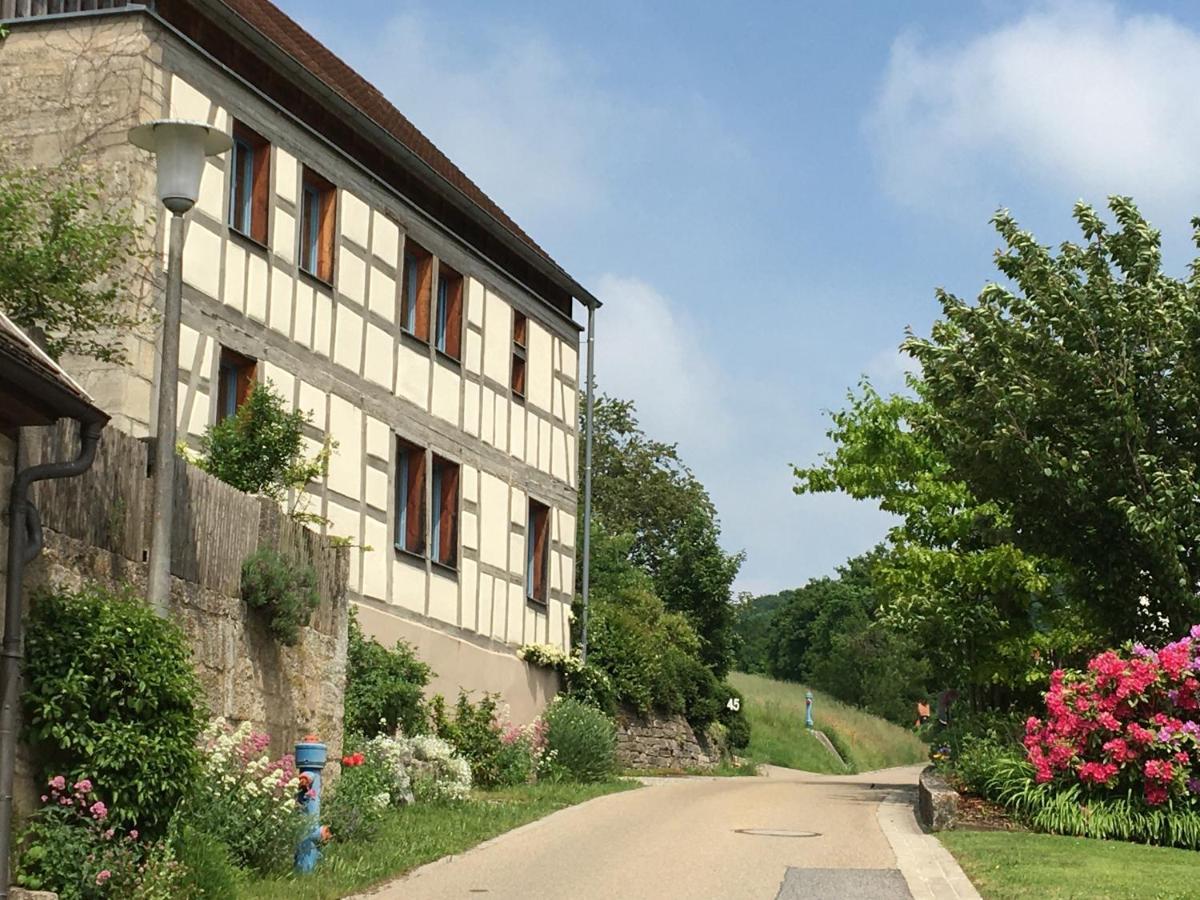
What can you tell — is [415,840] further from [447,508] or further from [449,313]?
[449,313]

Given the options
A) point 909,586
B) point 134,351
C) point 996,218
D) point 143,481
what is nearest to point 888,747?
point 909,586

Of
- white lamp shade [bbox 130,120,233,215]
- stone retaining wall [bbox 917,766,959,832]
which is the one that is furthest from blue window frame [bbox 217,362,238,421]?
stone retaining wall [bbox 917,766,959,832]

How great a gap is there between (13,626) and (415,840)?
19.4 feet

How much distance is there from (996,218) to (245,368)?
28.5 ft

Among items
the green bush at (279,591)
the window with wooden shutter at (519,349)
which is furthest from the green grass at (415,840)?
the window with wooden shutter at (519,349)

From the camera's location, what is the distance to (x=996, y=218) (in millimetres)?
19812

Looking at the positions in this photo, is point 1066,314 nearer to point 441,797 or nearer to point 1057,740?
point 1057,740

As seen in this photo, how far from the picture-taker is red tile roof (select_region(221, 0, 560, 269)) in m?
22.8

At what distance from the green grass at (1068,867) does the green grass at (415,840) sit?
13.9 feet

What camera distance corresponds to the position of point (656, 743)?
105ft

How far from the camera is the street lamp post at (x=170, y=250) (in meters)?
10.8

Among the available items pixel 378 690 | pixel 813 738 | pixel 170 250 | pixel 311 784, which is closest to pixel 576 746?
Answer: pixel 378 690

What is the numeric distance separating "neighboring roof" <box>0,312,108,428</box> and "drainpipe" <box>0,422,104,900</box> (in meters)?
0.32

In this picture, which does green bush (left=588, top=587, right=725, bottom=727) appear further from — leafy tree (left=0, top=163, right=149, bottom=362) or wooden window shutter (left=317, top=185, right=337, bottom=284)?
leafy tree (left=0, top=163, right=149, bottom=362)
